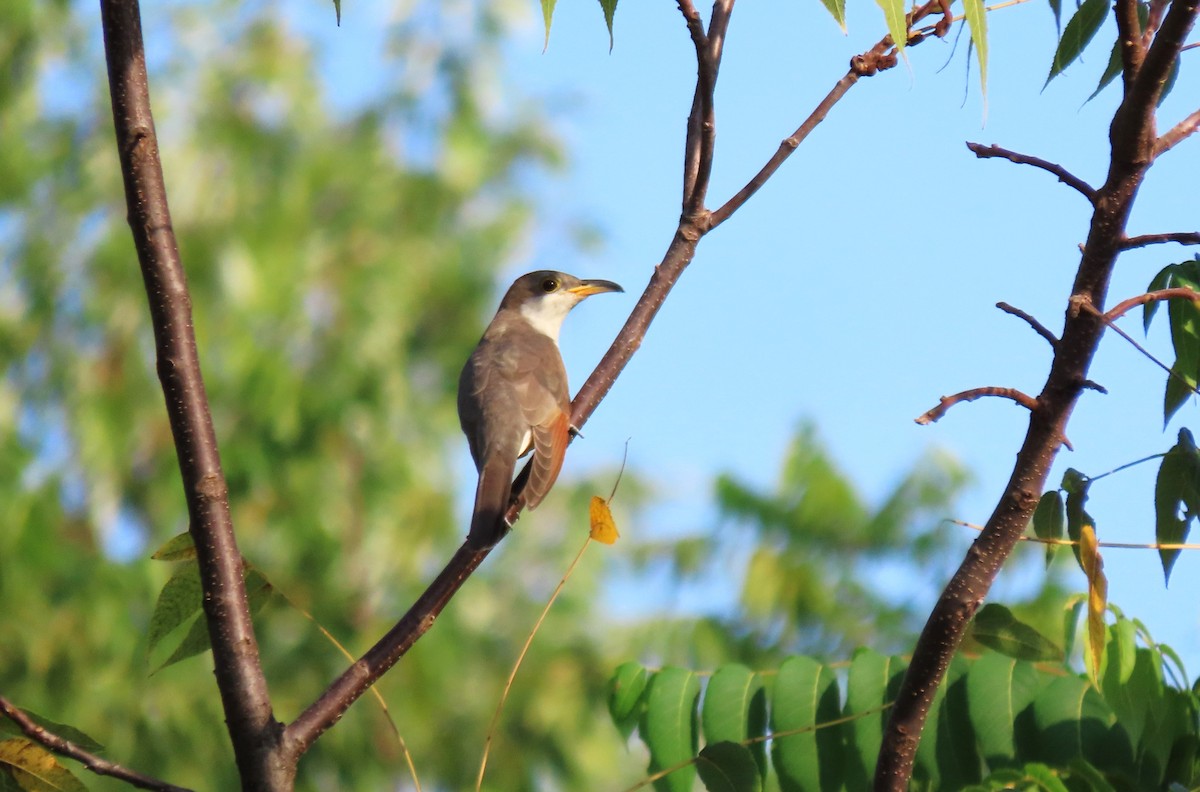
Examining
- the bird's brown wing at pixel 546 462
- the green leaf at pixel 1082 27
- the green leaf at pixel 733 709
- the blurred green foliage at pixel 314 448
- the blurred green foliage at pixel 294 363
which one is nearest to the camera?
the green leaf at pixel 1082 27

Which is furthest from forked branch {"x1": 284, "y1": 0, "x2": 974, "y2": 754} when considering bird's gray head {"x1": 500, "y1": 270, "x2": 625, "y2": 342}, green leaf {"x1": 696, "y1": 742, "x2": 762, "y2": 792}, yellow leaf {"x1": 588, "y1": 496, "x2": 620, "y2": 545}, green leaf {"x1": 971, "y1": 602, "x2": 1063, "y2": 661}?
bird's gray head {"x1": 500, "y1": 270, "x2": 625, "y2": 342}

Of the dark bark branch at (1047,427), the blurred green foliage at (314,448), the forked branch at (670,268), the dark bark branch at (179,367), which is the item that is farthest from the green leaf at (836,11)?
the blurred green foliage at (314,448)

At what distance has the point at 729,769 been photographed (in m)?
2.76

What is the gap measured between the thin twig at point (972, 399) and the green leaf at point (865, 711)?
1.05 metres

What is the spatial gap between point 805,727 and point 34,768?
175cm

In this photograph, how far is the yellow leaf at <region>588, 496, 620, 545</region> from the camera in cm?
304

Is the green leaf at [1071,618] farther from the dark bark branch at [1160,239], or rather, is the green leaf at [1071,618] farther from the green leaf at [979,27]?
the green leaf at [979,27]

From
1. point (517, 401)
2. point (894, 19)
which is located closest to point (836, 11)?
point (894, 19)

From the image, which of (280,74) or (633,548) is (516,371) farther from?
(280,74)

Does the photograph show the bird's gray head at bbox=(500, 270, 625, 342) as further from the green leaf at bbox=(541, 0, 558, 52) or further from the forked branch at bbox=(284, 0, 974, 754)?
the green leaf at bbox=(541, 0, 558, 52)

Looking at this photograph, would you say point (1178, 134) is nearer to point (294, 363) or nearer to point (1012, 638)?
point (1012, 638)

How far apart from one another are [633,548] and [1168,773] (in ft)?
27.4

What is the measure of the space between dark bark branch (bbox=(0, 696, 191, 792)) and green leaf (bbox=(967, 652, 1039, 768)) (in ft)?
6.21

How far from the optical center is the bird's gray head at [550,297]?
712cm
